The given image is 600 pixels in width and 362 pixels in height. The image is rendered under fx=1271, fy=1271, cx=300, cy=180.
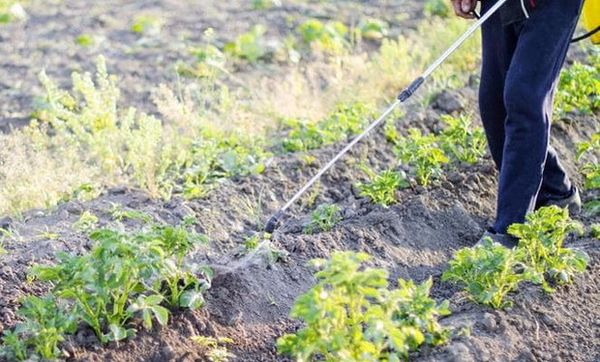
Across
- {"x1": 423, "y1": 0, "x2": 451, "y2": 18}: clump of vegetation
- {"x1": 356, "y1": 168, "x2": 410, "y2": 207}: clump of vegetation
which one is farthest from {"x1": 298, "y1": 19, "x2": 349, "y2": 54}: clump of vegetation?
{"x1": 356, "y1": 168, "x2": 410, "y2": 207}: clump of vegetation

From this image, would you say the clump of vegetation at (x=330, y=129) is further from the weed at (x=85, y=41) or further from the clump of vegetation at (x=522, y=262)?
the weed at (x=85, y=41)

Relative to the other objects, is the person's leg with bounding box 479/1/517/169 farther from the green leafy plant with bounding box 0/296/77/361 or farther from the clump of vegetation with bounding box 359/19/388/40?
the clump of vegetation with bounding box 359/19/388/40

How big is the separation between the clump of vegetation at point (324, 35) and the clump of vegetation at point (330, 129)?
2138 mm

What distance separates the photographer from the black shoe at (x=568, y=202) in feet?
20.0

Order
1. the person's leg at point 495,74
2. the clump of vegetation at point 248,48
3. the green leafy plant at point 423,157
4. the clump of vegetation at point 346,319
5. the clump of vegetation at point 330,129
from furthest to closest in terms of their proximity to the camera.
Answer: the clump of vegetation at point 248,48, the clump of vegetation at point 330,129, the green leafy plant at point 423,157, the person's leg at point 495,74, the clump of vegetation at point 346,319

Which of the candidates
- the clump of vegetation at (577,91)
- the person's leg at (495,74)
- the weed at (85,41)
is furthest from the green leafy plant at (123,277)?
the weed at (85,41)

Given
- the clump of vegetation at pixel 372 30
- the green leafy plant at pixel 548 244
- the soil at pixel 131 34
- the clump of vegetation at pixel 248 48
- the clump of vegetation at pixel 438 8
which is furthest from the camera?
the clump of vegetation at pixel 438 8

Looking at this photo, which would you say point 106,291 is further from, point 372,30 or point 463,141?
point 372,30

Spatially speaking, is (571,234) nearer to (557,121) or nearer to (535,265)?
(535,265)

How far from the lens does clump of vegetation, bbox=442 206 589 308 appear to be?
471 centimetres

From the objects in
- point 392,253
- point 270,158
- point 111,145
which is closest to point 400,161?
point 270,158

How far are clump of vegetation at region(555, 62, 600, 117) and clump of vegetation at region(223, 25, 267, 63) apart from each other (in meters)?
3.16

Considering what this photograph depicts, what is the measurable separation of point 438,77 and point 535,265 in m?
3.75

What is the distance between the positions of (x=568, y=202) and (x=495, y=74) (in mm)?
779
